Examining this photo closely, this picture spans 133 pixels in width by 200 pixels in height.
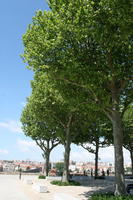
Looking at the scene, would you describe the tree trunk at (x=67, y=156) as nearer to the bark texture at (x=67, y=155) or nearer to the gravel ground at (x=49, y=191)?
the bark texture at (x=67, y=155)

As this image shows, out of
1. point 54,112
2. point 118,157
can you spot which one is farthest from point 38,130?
point 118,157

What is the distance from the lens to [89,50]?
738 inches

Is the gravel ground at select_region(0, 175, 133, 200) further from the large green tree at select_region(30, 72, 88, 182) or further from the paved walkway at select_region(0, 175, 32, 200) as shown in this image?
the large green tree at select_region(30, 72, 88, 182)

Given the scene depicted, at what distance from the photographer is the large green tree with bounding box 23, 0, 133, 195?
53.9 feet

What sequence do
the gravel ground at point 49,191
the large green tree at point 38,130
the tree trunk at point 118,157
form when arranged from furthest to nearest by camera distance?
the large green tree at point 38,130, the gravel ground at point 49,191, the tree trunk at point 118,157

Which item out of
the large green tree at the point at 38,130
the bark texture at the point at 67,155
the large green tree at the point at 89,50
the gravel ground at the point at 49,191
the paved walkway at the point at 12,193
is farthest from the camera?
the large green tree at the point at 38,130

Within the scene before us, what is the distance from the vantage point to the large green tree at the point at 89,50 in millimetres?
16438

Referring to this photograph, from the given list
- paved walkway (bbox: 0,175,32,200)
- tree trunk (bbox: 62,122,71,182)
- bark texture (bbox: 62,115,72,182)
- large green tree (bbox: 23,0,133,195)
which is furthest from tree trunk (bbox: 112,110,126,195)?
tree trunk (bbox: 62,122,71,182)

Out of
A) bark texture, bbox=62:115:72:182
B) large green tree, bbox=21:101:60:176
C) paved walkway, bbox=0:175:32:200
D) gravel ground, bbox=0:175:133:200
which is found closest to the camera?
paved walkway, bbox=0:175:32:200

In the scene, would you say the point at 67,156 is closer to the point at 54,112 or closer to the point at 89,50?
the point at 54,112

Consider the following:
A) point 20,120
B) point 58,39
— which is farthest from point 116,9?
point 20,120

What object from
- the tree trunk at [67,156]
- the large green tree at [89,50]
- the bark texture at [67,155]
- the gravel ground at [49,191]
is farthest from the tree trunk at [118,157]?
the tree trunk at [67,156]

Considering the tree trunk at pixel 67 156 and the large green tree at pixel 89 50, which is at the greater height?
the large green tree at pixel 89 50

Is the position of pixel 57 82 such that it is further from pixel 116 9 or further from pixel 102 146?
pixel 102 146
